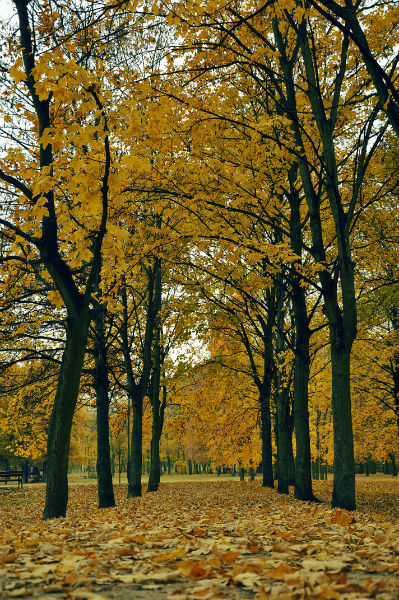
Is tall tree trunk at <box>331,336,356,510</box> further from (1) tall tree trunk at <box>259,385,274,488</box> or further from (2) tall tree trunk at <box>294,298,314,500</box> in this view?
(1) tall tree trunk at <box>259,385,274,488</box>

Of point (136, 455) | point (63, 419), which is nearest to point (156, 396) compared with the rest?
point (136, 455)

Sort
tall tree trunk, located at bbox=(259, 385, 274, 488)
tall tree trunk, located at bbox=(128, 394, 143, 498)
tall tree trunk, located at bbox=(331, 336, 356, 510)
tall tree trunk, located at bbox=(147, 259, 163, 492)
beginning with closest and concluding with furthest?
tall tree trunk, located at bbox=(331, 336, 356, 510) → tall tree trunk, located at bbox=(128, 394, 143, 498) → tall tree trunk, located at bbox=(259, 385, 274, 488) → tall tree trunk, located at bbox=(147, 259, 163, 492)

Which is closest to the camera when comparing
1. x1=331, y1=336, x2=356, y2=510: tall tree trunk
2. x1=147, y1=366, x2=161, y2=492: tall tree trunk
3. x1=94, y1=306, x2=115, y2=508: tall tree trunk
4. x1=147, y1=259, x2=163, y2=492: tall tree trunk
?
x1=331, y1=336, x2=356, y2=510: tall tree trunk

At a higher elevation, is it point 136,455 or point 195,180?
point 195,180

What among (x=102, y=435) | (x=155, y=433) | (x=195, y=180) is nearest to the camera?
(x=195, y=180)

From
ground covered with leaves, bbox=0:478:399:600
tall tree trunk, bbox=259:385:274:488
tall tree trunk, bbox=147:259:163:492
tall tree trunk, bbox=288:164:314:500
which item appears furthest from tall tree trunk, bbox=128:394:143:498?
ground covered with leaves, bbox=0:478:399:600

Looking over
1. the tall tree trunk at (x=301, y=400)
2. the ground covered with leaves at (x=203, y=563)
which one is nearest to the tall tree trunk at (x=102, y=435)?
the tall tree trunk at (x=301, y=400)

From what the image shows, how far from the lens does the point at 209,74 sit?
9.23 m

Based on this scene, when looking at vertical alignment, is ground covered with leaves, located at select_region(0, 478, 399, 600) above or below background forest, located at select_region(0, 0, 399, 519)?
below

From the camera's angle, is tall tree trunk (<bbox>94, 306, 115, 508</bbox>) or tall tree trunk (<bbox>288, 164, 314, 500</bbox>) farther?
tall tree trunk (<bbox>94, 306, 115, 508</bbox>)

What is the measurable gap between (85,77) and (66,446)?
15.9 feet

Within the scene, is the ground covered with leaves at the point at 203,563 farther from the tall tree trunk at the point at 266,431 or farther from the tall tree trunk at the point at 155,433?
the tall tree trunk at the point at 155,433

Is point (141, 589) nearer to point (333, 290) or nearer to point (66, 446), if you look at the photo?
point (66, 446)

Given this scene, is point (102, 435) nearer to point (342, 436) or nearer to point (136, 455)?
point (136, 455)
